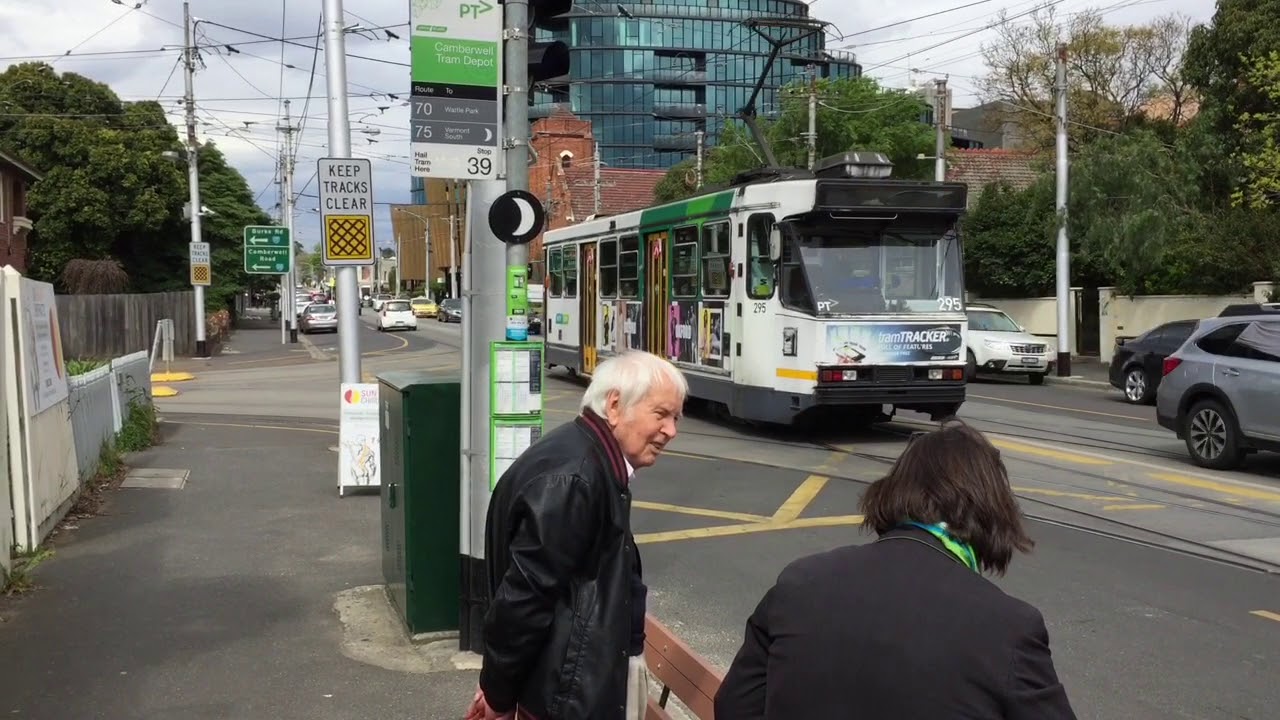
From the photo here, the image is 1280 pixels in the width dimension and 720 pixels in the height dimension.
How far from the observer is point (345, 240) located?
11.7m

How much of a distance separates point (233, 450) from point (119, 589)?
21.5 ft

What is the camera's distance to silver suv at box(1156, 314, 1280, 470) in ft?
38.2

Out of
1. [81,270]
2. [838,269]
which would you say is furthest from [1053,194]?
[81,270]

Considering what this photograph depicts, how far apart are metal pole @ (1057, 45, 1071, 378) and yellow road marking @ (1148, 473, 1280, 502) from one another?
15270 mm

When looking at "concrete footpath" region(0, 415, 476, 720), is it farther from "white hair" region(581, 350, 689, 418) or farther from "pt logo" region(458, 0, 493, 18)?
"pt logo" region(458, 0, 493, 18)

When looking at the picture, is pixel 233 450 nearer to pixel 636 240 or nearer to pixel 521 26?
pixel 636 240

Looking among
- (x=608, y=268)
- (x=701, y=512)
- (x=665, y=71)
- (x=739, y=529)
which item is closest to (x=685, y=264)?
(x=608, y=268)

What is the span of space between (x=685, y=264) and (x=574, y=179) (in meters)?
59.4

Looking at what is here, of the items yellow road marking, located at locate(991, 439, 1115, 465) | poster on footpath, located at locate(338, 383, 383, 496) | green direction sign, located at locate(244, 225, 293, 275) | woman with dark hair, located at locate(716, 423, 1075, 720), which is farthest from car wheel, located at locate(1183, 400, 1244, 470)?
green direction sign, located at locate(244, 225, 293, 275)

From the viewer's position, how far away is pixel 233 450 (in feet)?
44.6

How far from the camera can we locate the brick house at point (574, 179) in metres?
70.6

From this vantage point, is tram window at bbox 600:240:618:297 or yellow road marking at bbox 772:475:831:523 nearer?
yellow road marking at bbox 772:475:831:523

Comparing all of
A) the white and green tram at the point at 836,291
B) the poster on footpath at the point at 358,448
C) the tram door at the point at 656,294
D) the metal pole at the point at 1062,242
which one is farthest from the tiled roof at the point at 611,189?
the poster on footpath at the point at 358,448

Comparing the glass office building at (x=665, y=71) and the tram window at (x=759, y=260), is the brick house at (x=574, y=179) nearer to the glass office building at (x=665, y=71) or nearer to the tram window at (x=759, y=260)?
the glass office building at (x=665, y=71)
